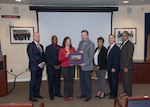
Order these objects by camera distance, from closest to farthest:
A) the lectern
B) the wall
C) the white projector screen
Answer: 1. the lectern
2. the wall
3. the white projector screen

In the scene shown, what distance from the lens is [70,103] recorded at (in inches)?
205

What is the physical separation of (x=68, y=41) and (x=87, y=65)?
28.0 inches

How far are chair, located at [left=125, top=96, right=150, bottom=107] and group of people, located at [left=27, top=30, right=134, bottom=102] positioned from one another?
8.77 feet

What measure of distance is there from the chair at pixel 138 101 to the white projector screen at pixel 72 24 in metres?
5.81

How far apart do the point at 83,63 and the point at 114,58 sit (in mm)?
768

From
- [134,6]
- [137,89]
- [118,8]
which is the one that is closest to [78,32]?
[118,8]

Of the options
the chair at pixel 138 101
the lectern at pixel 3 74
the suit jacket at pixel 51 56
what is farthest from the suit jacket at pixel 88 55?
the chair at pixel 138 101

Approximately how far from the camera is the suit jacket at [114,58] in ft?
17.7

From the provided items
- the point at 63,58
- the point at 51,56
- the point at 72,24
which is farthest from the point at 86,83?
the point at 72,24

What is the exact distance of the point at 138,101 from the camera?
261 cm

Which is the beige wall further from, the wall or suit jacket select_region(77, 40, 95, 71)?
suit jacket select_region(77, 40, 95, 71)

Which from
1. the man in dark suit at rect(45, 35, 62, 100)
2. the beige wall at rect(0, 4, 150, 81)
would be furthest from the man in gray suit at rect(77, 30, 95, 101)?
the beige wall at rect(0, 4, 150, 81)

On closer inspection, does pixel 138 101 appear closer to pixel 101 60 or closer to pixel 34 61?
pixel 101 60

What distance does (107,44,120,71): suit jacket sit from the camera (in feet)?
17.7
